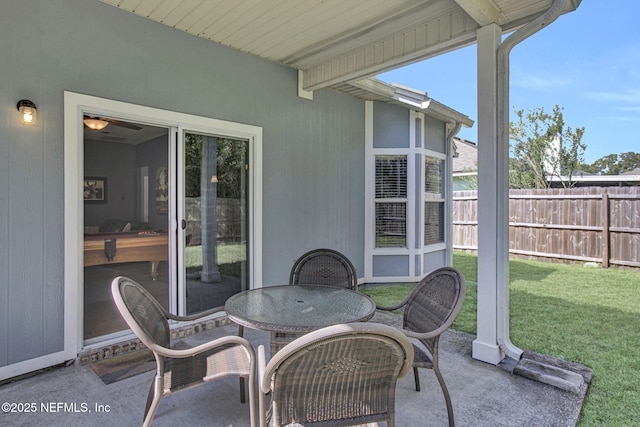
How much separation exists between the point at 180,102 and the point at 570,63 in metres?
19.5

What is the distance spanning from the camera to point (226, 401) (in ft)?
7.87

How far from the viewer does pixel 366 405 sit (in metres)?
1.50

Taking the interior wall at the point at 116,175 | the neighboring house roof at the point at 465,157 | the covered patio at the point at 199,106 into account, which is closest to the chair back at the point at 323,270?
the covered patio at the point at 199,106

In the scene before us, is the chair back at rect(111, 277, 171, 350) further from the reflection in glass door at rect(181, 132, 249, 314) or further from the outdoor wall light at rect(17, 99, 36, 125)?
the outdoor wall light at rect(17, 99, 36, 125)

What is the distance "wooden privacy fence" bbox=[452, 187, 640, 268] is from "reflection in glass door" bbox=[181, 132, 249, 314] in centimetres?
718

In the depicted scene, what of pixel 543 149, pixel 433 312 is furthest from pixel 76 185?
pixel 543 149

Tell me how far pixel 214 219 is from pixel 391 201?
329cm

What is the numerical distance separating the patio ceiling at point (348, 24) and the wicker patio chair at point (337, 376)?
8.84 ft

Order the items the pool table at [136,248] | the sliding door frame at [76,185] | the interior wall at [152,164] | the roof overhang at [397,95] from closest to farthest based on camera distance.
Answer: the sliding door frame at [76,185], the pool table at [136,248], the roof overhang at [397,95], the interior wall at [152,164]

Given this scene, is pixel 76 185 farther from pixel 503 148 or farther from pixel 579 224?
pixel 579 224

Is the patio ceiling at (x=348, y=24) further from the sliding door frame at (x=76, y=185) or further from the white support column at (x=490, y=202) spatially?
the sliding door frame at (x=76, y=185)

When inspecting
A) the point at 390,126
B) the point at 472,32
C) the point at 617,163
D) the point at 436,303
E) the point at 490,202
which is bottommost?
the point at 436,303

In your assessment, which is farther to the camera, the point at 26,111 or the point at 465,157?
the point at 465,157

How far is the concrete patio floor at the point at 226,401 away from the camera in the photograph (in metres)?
2.19
